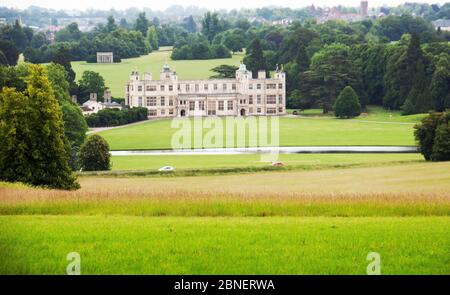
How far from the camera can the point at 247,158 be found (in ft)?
172

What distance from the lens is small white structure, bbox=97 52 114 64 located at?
117562mm

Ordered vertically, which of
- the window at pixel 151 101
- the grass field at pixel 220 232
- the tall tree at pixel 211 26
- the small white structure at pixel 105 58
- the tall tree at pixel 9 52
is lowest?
the window at pixel 151 101

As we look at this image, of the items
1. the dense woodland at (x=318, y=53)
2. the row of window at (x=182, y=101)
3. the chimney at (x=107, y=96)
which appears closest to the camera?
the dense woodland at (x=318, y=53)

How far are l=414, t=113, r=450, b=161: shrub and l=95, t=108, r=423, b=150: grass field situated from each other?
39.0 ft

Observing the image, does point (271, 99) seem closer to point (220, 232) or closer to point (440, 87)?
point (440, 87)

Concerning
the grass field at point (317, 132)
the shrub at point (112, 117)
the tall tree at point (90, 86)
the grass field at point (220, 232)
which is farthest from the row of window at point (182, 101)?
the grass field at point (220, 232)

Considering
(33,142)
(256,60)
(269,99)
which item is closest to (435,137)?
(33,142)

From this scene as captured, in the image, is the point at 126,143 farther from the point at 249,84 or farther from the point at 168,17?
the point at 168,17

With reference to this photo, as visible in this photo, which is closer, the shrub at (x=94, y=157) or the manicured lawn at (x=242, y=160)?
the shrub at (x=94, y=157)

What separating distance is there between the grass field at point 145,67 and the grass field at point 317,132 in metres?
20.8

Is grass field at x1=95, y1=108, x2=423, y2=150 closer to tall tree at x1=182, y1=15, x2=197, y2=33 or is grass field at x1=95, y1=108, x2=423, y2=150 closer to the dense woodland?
the dense woodland

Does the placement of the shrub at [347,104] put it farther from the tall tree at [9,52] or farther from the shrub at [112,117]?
the tall tree at [9,52]

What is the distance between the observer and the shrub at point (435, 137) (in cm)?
4616

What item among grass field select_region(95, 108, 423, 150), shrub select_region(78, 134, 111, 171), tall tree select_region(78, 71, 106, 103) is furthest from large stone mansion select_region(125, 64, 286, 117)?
shrub select_region(78, 134, 111, 171)
